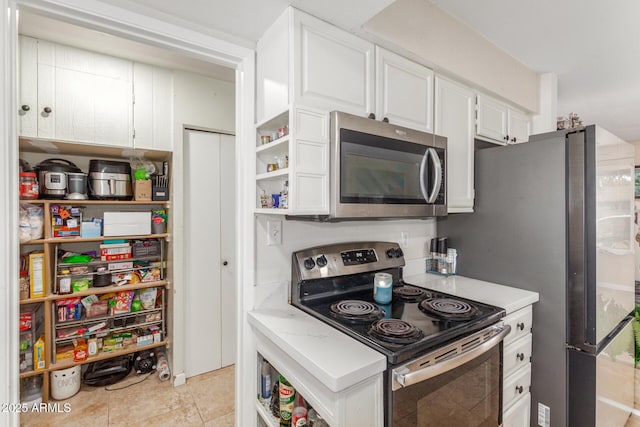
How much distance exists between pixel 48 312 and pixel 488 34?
3.57 metres

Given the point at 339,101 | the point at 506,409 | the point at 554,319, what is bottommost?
the point at 506,409

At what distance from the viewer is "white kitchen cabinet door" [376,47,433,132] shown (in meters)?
1.51

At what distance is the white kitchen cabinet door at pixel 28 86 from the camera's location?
1.89 m

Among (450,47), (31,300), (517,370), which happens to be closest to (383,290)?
(517,370)

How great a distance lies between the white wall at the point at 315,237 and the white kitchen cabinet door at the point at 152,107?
4.61 ft

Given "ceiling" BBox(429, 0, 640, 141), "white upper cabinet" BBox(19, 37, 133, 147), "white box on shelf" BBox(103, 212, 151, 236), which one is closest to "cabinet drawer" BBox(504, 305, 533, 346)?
"ceiling" BBox(429, 0, 640, 141)

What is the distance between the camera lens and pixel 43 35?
75.5 inches

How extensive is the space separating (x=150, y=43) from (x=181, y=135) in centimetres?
115

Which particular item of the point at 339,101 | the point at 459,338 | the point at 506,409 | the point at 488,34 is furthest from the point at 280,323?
Result: the point at 488,34

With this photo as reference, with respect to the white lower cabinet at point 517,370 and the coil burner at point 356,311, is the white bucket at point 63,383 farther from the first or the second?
the white lower cabinet at point 517,370

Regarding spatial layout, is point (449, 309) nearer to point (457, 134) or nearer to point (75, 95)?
point (457, 134)

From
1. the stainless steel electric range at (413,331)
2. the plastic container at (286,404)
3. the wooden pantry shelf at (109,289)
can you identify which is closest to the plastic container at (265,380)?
the plastic container at (286,404)

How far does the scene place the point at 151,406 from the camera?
7.04ft

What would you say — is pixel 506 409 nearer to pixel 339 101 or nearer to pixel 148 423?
pixel 339 101
